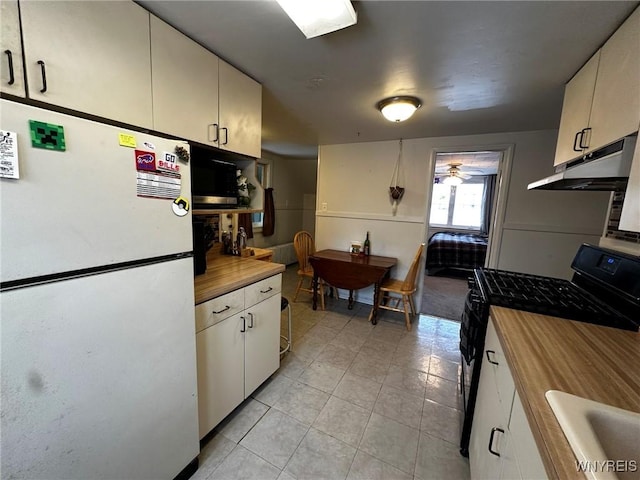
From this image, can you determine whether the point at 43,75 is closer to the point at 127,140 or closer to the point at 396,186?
the point at 127,140

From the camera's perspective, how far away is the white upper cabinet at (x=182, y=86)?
1.24 metres

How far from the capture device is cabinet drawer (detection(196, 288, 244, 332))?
4.33 feet

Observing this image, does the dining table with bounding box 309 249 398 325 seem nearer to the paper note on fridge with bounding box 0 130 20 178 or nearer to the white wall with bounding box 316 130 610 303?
the white wall with bounding box 316 130 610 303

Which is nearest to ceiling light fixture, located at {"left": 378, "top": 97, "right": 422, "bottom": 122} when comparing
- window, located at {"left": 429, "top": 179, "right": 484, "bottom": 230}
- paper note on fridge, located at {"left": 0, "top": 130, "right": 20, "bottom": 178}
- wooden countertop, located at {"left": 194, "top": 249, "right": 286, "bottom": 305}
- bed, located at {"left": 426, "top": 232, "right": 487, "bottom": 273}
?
wooden countertop, located at {"left": 194, "top": 249, "right": 286, "bottom": 305}

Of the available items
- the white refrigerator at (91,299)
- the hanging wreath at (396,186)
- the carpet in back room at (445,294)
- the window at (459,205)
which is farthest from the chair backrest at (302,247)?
the window at (459,205)

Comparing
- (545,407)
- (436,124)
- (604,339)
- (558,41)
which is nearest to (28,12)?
(545,407)

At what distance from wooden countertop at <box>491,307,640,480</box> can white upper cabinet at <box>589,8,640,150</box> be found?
0.83 metres

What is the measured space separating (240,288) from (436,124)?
246cm

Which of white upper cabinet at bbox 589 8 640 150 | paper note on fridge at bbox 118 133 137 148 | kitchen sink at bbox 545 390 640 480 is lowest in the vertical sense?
kitchen sink at bbox 545 390 640 480

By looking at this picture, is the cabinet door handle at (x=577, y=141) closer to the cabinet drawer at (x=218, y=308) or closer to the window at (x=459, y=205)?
the cabinet drawer at (x=218, y=308)

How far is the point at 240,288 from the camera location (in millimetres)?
1549

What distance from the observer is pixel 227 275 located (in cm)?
163

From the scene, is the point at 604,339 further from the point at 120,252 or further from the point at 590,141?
the point at 120,252

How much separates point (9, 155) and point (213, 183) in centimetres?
101
